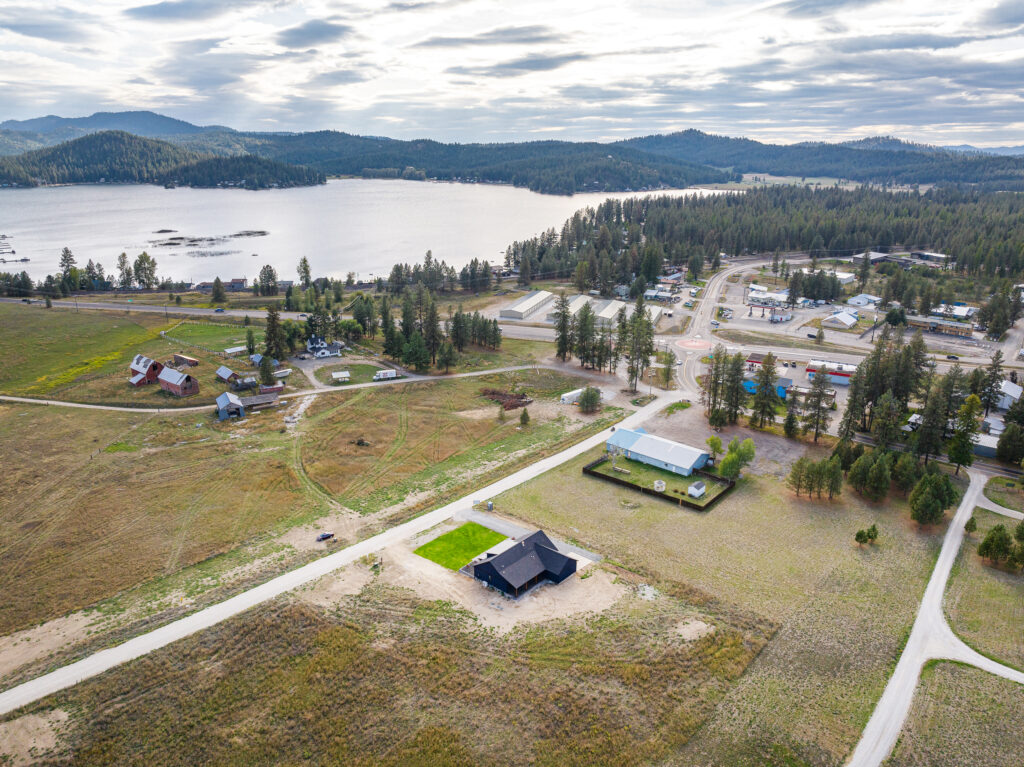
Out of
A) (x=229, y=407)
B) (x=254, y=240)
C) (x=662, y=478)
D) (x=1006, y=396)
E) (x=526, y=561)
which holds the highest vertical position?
(x=254, y=240)

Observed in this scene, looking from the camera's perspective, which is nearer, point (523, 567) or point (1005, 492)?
point (523, 567)

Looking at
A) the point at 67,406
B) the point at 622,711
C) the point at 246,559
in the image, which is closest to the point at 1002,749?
the point at 622,711

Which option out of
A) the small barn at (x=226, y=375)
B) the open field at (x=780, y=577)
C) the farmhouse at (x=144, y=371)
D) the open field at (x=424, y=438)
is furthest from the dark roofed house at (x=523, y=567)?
the farmhouse at (x=144, y=371)

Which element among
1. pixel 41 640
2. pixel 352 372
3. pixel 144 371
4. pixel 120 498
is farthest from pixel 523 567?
pixel 144 371

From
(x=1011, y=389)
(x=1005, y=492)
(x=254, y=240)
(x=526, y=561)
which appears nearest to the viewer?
(x=526, y=561)

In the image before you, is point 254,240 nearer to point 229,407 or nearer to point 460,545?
point 229,407

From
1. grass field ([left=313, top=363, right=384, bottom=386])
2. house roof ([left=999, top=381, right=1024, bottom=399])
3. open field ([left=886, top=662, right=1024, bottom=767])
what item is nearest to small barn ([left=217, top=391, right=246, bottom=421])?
grass field ([left=313, top=363, right=384, bottom=386])
